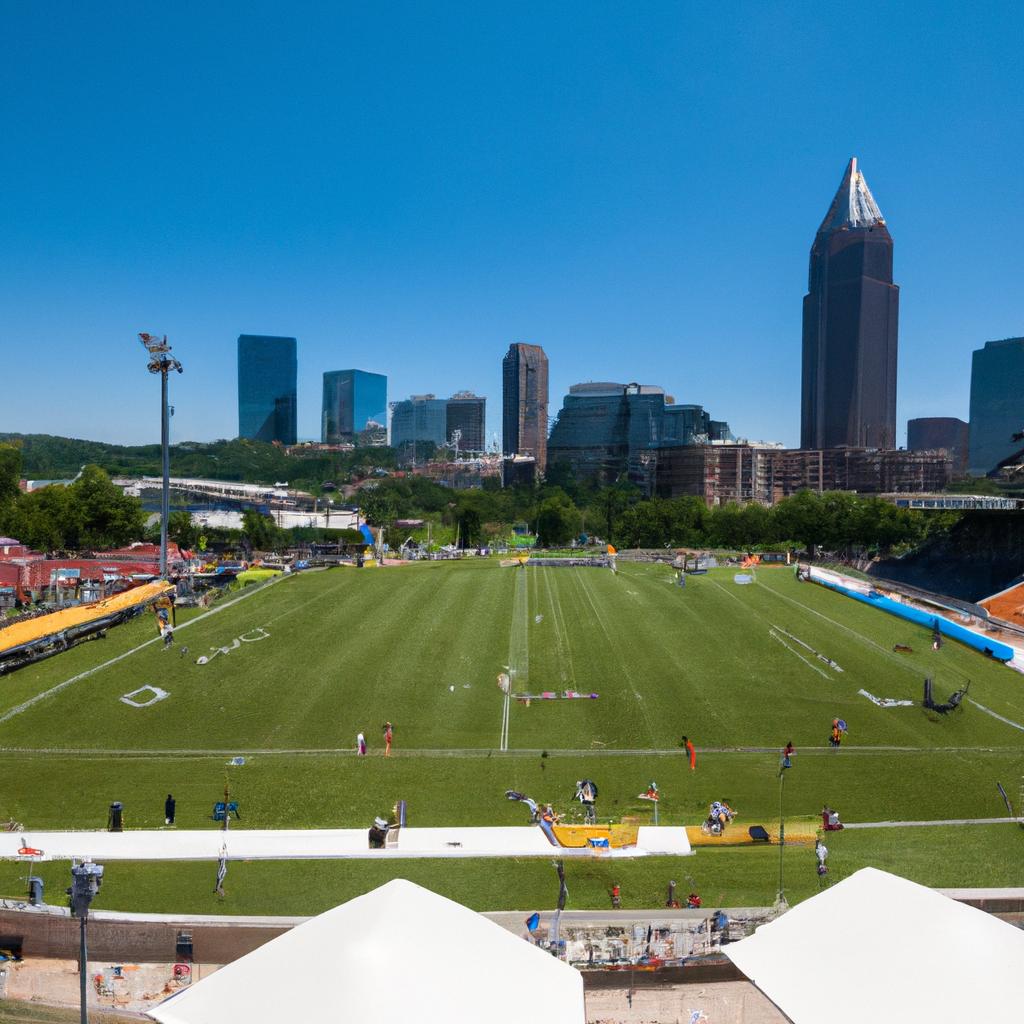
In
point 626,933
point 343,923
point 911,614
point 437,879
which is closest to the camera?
point 343,923

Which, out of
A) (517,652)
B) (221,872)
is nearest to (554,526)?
(517,652)

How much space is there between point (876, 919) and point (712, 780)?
474 inches

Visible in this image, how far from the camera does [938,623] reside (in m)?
41.1

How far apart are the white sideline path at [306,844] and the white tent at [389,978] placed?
283 inches

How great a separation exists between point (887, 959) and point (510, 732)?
1695 cm

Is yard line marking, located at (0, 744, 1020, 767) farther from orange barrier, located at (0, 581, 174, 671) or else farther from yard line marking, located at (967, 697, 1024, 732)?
orange barrier, located at (0, 581, 174, 671)

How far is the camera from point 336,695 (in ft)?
101

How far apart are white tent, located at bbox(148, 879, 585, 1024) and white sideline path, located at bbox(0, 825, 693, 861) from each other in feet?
23.6

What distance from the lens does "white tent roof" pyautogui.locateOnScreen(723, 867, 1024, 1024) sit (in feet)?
34.4

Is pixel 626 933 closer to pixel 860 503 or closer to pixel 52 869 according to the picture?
pixel 52 869

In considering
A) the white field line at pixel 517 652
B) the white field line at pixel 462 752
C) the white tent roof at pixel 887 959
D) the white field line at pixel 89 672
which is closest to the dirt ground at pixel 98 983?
the white tent roof at pixel 887 959

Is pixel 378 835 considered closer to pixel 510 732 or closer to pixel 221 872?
pixel 221 872

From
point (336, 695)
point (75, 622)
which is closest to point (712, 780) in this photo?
point (336, 695)

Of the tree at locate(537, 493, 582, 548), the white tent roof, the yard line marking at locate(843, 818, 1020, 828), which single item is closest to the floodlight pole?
the yard line marking at locate(843, 818, 1020, 828)
